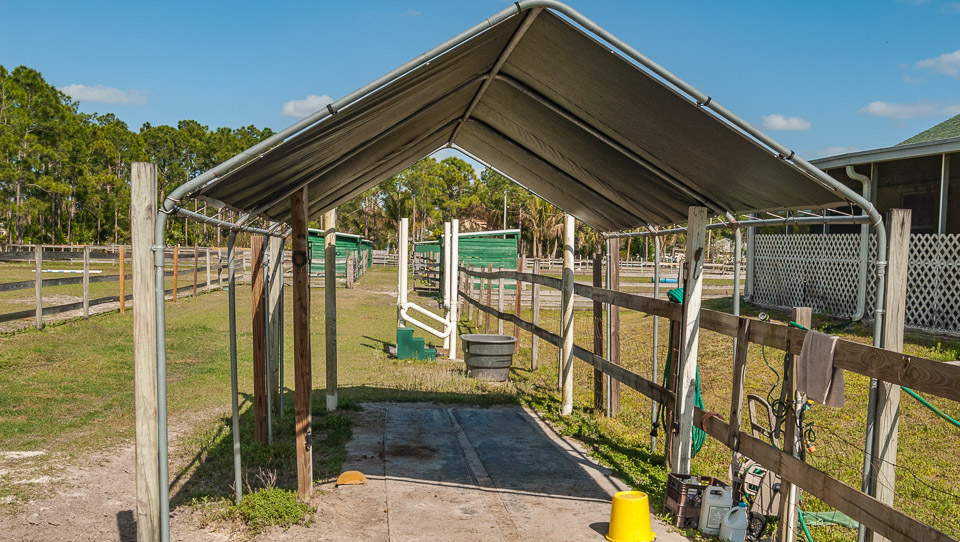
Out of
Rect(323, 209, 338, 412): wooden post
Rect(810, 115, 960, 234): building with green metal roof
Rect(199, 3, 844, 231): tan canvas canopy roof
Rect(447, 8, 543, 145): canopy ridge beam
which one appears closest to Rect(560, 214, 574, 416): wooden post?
Rect(199, 3, 844, 231): tan canvas canopy roof

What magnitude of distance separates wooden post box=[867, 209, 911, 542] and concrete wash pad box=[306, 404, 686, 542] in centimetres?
138

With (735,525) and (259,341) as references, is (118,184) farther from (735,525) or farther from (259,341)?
(735,525)

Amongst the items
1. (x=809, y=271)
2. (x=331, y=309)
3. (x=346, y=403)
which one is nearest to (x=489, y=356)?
(x=346, y=403)

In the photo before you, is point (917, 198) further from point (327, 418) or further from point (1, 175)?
point (1, 175)

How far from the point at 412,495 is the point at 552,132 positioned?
10.7 ft

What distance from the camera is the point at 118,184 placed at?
63.3m

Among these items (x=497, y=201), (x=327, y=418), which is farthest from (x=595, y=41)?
(x=497, y=201)

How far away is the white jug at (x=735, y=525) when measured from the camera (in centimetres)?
478

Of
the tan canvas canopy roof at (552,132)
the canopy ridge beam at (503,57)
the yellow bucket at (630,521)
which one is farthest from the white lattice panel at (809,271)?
the yellow bucket at (630,521)

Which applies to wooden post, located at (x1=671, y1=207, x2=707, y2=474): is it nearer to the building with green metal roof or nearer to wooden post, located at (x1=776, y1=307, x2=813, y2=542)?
wooden post, located at (x1=776, y1=307, x2=813, y2=542)

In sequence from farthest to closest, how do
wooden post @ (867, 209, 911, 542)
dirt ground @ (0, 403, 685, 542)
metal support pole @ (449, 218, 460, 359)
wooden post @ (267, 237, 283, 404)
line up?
1. metal support pole @ (449, 218, 460, 359)
2. wooden post @ (267, 237, 283, 404)
3. dirt ground @ (0, 403, 685, 542)
4. wooden post @ (867, 209, 911, 542)

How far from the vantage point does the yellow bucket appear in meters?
4.73

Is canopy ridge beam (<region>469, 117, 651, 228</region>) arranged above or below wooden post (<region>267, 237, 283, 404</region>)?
above

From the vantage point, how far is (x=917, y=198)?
1466 cm
